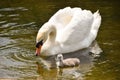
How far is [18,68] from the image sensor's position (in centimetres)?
1052

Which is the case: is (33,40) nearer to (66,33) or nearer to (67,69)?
(66,33)

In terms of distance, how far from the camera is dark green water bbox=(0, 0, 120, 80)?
10359mm

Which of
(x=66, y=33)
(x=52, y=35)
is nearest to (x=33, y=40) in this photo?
(x=52, y=35)

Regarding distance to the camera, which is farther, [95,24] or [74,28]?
[95,24]

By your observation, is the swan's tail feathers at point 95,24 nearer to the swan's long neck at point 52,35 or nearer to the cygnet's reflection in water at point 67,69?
the cygnet's reflection in water at point 67,69

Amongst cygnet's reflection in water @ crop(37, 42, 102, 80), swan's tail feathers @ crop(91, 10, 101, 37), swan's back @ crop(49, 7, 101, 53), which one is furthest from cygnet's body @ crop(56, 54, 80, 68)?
swan's tail feathers @ crop(91, 10, 101, 37)

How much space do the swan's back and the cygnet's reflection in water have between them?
0.25m

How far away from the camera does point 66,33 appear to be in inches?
469

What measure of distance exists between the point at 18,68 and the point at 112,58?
2.20 meters

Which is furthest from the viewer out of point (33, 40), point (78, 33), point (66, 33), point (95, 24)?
point (95, 24)

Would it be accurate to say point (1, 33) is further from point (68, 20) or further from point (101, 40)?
point (101, 40)

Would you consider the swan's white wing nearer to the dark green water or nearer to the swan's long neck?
the swan's long neck

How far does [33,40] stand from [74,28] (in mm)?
1157

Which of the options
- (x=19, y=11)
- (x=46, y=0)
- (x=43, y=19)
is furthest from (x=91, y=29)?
→ (x=46, y=0)
